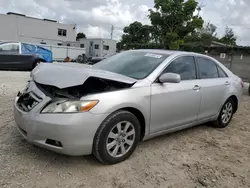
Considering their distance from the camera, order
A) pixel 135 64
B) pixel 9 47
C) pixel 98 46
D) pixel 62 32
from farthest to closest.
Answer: pixel 62 32 < pixel 98 46 < pixel 9 47 < pixel 135 64

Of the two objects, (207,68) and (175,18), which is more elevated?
(175,18)

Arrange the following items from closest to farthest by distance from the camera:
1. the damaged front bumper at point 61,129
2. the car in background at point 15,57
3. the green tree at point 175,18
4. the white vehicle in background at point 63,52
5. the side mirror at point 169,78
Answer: the damaged front bumper at point 61,129, the side mirror at point 169,78, the car in background at point 15,57, the white vehicle in background at point 63,52, the green tree at point 175,18

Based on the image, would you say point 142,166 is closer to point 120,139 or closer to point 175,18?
point 120,139

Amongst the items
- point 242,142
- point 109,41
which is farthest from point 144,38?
point 242,142

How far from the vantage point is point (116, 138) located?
3.02m

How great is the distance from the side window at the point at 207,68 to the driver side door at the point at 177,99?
21 centimetres

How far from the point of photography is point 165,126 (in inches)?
142

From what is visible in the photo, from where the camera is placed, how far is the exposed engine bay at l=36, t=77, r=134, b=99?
2936 mm

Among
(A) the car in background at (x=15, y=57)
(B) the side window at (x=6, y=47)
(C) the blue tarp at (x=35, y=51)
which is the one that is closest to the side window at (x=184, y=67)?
(A) the car in background at (x=15, y=57)

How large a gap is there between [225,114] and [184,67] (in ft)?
5.35

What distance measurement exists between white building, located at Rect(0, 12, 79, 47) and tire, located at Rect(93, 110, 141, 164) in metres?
37.0

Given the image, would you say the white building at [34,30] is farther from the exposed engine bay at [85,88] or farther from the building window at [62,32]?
the exposed engine bay at [85,88]

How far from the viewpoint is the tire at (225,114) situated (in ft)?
15.8

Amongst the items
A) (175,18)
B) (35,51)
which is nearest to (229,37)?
(175,18)
